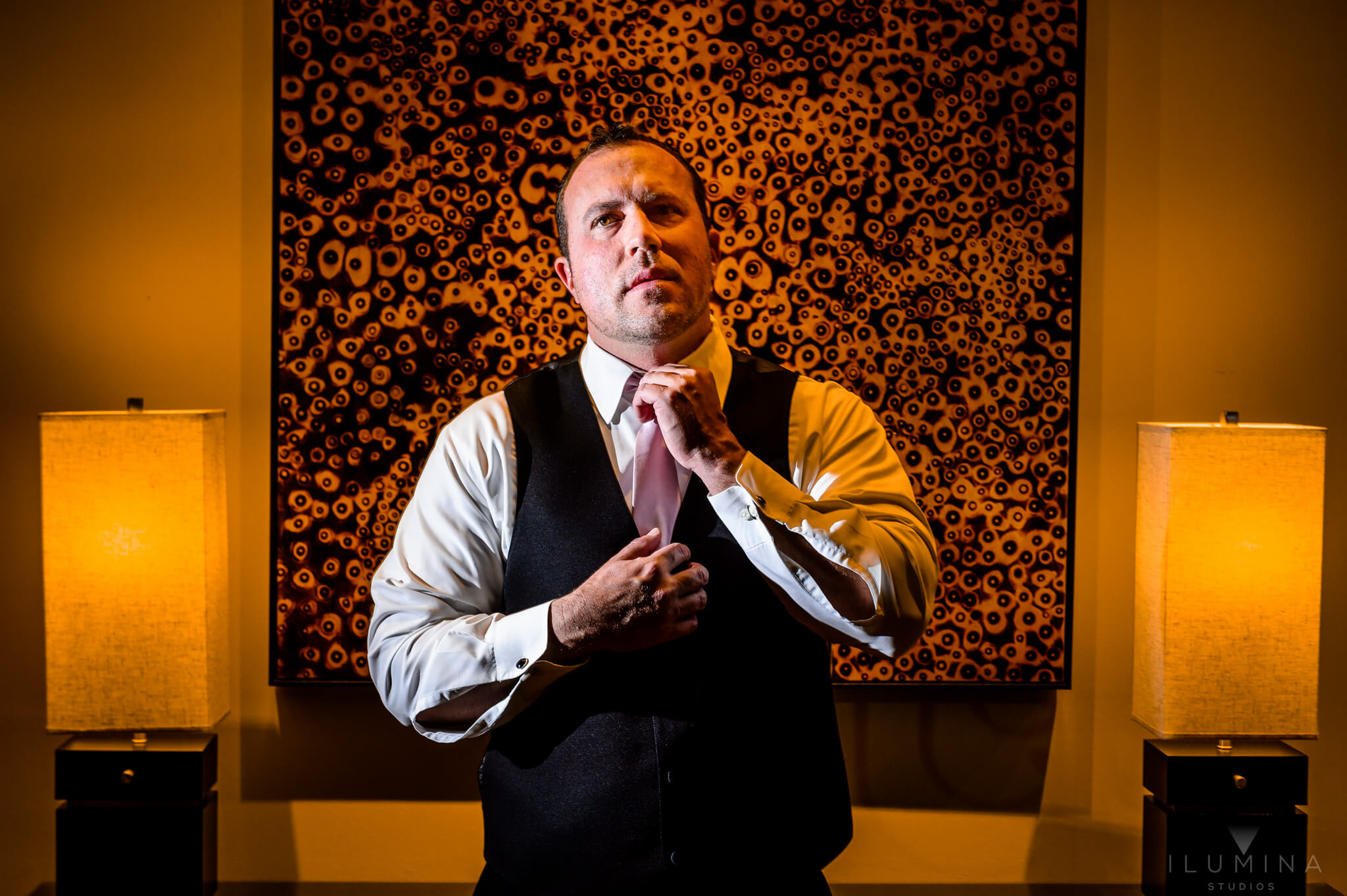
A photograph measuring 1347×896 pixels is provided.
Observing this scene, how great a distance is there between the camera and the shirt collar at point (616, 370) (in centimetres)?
146

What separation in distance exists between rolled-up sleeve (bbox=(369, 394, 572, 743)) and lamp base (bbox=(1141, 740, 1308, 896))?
1.38 metres

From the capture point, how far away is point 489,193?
214cm

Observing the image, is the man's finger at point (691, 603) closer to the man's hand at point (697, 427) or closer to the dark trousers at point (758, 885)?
the man's hand at point (697, 427)

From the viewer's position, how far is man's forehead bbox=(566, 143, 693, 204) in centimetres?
142

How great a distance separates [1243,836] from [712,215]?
168 cm

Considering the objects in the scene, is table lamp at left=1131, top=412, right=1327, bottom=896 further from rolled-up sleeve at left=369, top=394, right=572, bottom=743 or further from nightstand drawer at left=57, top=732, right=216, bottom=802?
nightstand drawer at left=57, top=732, right=216, bottom=802

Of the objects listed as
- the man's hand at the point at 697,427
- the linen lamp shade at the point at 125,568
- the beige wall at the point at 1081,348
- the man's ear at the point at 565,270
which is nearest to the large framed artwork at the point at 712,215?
the beige wall at the point at 1081,348

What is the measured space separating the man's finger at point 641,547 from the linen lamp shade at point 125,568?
3.60ft

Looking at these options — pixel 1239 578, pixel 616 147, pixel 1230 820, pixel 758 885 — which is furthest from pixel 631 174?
pixel 1230 820

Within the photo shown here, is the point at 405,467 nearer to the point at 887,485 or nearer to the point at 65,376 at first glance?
the point at 65,376

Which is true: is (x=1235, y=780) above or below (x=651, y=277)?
below

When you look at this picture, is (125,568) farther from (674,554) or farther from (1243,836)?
(1243,836)

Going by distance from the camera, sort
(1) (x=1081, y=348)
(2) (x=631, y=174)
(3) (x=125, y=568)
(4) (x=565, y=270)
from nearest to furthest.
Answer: (2) (x=631, y=174) → (4) (x=565, y=270) → (3) (x=125, y=568) → (1) (x=1081, y=348)

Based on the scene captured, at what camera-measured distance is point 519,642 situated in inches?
49.7
